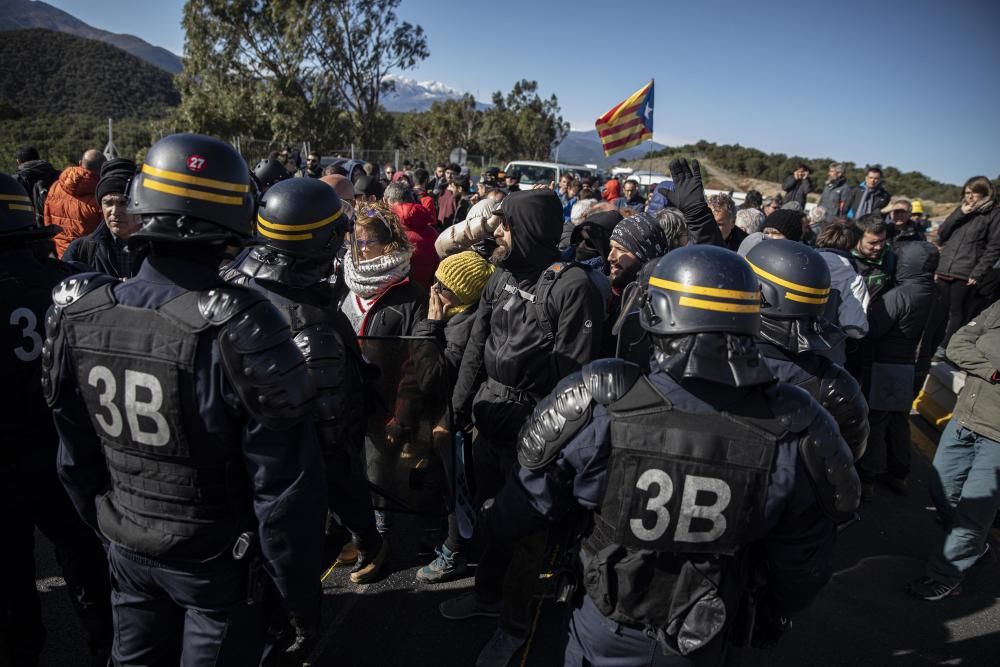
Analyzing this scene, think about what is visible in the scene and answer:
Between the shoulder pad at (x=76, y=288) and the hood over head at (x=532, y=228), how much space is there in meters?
1.73

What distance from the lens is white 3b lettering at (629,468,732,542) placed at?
1.55m

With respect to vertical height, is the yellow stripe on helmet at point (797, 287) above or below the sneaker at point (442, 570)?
above

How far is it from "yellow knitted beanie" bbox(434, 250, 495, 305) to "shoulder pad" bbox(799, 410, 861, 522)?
6.95 ft

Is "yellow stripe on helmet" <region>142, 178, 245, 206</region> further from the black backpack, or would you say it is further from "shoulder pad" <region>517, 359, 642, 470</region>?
the black backpack

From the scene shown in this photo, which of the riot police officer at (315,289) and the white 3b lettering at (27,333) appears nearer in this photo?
the white 3b lettering at (27,333)

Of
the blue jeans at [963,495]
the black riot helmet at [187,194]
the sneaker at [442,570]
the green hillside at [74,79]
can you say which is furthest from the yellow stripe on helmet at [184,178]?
the green hillside at [74,79]

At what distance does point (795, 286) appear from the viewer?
240 centimetres

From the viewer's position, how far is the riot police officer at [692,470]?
60.7 inches

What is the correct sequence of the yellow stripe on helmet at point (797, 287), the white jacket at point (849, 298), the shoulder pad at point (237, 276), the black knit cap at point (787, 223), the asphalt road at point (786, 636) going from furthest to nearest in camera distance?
the black knit cap at point (787, 223)
the white jacket at point (849, 298)
the asphalt road at point (786, 636)
the shoulder pad at point (237, 276)
the yellow stripe on helmet at point (797, 287)

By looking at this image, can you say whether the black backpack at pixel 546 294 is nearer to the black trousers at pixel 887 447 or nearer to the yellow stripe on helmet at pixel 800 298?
→ the yellow stripe on helmet at pixel 800 298

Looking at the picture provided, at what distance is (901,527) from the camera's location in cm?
415

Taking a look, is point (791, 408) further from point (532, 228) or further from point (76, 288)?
point (76, 288)

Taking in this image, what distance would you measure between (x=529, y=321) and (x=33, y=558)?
241 centimetres

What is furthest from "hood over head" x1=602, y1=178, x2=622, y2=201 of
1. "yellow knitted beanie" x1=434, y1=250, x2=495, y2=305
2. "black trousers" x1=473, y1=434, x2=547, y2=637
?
"black trousers" x1=473, y1=434, x2=547, y2=637
